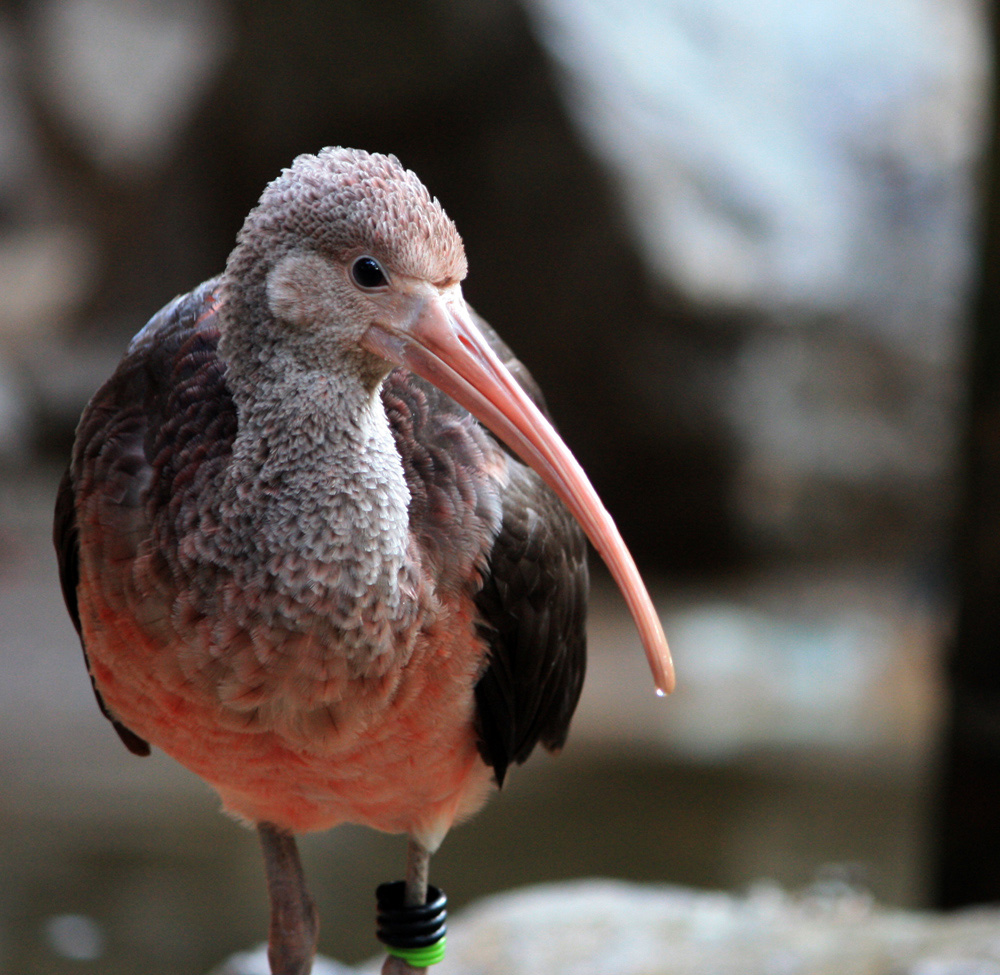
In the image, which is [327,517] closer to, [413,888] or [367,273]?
[367,273]

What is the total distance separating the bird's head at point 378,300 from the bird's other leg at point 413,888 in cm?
87

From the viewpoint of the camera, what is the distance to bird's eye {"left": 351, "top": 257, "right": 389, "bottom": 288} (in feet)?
5.54

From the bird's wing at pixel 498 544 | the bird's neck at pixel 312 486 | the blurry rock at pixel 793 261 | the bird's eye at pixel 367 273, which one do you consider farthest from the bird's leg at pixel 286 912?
the blurry rock at pixel 793 261

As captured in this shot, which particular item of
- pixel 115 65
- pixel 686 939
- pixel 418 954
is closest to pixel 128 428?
pixel 418 954

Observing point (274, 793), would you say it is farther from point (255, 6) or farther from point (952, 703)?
point (255, 6)

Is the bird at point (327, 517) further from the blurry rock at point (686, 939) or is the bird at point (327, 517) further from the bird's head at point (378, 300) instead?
the blurry rock at point (686, 939)

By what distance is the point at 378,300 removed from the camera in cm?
170

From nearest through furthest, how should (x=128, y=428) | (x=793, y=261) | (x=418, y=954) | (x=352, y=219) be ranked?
(x=352, y=219) → (x=128, y=428) → (x=418, y=954) → (x=793, y=261)

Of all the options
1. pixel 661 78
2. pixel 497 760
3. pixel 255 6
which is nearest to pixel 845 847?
pixel 497 760

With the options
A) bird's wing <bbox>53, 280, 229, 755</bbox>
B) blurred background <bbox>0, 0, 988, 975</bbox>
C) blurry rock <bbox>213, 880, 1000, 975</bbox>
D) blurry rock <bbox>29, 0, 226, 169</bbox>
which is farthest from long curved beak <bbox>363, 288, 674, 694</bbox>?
blurry rock <bbox>29, 0, 226, 169</bbox>

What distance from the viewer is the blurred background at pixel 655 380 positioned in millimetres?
4969

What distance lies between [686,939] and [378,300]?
229cm

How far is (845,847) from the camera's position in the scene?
499cm

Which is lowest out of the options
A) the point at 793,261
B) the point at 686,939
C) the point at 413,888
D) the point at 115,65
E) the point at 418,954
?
the point at 686,939
